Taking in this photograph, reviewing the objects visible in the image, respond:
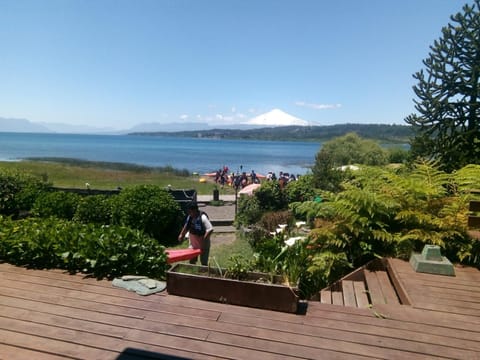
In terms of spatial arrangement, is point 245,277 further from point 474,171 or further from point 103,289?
point 474,171

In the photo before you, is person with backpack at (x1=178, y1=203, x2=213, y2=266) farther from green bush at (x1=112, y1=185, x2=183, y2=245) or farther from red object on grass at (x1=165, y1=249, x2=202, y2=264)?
green bush at (x1=112, y1=185, x2=183, y2=245)

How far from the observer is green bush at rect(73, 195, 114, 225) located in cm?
1073

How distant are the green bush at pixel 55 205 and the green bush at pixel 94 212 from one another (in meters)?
0.31

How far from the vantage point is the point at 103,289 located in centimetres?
379

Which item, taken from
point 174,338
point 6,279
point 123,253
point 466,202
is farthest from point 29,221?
point 466,202

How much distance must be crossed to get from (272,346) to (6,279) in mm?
3285

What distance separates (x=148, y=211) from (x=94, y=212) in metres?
1.90

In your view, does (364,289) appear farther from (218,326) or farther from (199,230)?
(199,230)

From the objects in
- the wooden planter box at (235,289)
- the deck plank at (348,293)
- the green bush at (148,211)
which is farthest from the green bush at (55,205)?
the deck plank at (348,293)

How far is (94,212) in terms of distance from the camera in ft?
35.3

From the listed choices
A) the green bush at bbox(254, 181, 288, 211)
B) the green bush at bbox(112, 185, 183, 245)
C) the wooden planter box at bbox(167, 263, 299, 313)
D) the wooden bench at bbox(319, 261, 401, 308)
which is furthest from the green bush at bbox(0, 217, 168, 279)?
the green bush at bbox(254, 181, 288, 211)

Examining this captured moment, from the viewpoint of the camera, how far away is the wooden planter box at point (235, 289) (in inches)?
132

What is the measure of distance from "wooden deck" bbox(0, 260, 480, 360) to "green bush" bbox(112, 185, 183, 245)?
21.0ft

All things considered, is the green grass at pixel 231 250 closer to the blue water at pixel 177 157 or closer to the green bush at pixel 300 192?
the green bush at pixel 300 192
